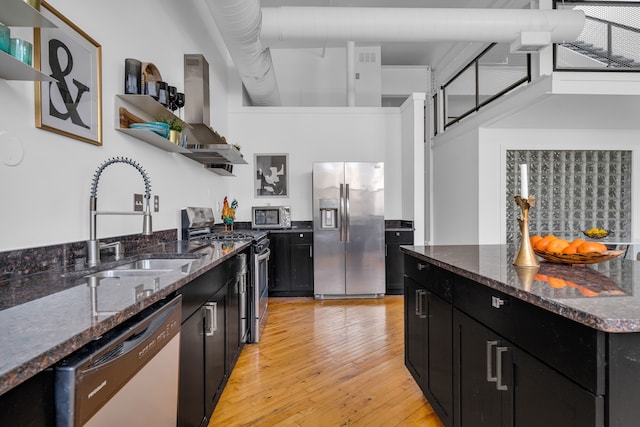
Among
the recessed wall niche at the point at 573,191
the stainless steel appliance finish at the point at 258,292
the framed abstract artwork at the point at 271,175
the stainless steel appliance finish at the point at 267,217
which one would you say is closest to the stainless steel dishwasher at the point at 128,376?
the stainless steel appliance finish at the point at 258,292

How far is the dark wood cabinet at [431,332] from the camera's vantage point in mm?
1639

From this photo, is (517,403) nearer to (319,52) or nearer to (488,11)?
(488,11)

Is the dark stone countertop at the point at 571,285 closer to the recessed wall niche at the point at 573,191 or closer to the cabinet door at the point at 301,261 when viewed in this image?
the cabinet door at the point at 301,261

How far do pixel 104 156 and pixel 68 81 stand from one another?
0.45 m

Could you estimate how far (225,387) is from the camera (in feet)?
7.45

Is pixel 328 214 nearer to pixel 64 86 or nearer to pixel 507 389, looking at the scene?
pixel 64 86

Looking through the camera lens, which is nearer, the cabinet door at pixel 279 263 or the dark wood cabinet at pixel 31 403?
the dark wood cabinet at pixel 31 403

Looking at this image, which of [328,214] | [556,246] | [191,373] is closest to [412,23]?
[328,214]

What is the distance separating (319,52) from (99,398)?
6.25 m

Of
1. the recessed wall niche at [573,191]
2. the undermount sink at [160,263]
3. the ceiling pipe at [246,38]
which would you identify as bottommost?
the undermount sink at [160,263]

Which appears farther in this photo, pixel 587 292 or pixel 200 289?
pixel 200 289

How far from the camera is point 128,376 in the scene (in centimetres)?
87

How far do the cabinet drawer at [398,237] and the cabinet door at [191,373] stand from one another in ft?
11.4

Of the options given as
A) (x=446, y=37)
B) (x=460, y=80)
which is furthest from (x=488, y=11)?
(x=460, y=80)
